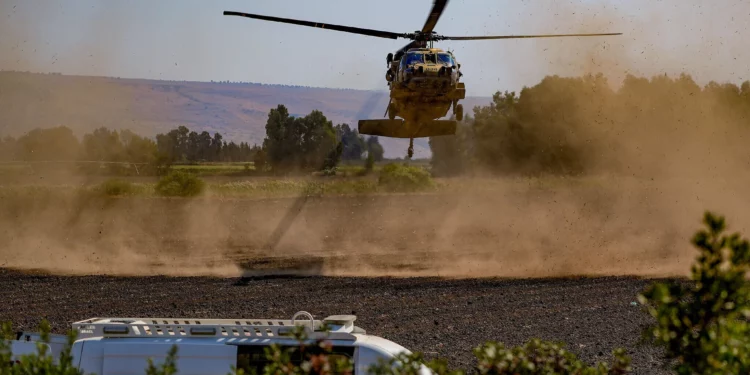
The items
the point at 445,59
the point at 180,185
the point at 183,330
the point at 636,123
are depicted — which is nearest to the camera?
the point at 183,330

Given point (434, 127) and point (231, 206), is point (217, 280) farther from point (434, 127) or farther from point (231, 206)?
point (231, 206)

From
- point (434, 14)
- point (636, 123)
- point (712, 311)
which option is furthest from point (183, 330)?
point (636, 123)

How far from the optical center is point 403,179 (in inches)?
1764

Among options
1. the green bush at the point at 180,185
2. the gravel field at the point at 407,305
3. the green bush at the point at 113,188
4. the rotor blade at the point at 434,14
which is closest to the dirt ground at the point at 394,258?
the gravel field at the point at 407,305

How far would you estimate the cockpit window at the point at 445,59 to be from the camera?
884 inches

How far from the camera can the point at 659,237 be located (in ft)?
107

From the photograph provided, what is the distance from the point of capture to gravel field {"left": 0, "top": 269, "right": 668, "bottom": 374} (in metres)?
17.4

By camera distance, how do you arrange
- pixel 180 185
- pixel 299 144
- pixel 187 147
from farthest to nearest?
pixel 187 147
pixel 299 144
pixel 180 185

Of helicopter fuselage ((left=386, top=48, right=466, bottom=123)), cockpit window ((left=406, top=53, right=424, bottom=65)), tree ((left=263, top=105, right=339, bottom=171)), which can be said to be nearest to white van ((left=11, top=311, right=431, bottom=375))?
helicopter fuselage ((left=386, top=48, right=466, bottom=123))

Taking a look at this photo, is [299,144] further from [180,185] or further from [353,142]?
[353,142]

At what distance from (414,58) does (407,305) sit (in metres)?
5.95

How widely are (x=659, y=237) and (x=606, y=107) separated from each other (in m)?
5.77

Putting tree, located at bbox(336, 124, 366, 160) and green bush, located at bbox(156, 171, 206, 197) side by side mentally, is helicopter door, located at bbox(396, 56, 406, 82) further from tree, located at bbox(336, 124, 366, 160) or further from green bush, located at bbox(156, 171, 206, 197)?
tree, located at bbox(336, 124, 366, 160)

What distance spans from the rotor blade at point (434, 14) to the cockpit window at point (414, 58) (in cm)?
84
